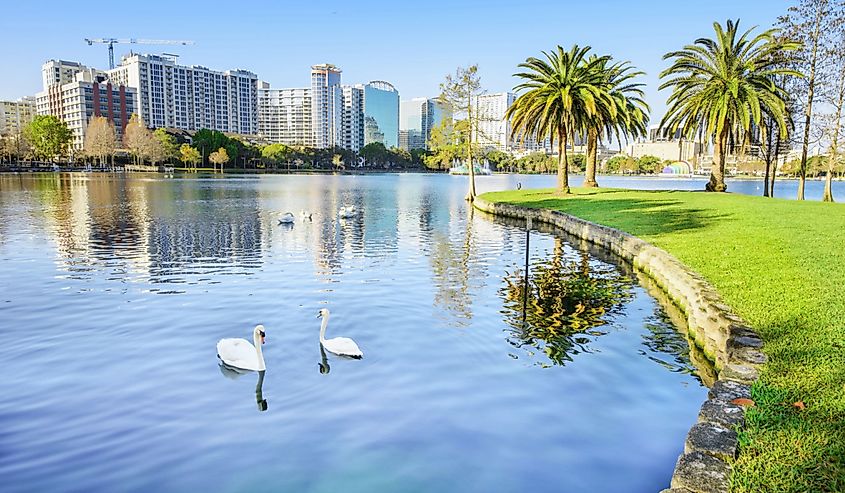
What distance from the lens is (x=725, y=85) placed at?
34.2 m

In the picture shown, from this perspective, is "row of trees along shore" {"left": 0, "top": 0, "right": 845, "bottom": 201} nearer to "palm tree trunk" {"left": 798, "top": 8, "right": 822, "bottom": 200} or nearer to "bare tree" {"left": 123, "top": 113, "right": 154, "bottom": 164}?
"palm tree trunk" {"left": 798, "top": 8, "right": 822, "bottom": 200}

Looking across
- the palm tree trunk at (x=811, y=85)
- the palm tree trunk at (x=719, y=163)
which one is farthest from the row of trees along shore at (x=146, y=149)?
the palm tree trunk at (x=811, y=85)

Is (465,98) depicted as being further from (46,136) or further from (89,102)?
(89,102)

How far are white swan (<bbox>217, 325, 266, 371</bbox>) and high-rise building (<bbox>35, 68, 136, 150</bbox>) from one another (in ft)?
599

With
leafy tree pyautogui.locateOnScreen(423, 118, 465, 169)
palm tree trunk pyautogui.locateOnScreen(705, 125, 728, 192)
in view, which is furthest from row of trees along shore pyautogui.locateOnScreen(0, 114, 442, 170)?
palm tree trunk pyautogui.locateOnScreen(705, 125, 728, 192)

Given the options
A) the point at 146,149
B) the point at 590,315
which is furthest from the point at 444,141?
the point at 146,149

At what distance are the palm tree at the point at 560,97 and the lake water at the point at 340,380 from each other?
20724mm

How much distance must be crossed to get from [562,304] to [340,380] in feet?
20.7

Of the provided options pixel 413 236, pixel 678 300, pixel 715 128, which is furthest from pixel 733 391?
pixel 715 128

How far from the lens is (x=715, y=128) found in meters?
33.8

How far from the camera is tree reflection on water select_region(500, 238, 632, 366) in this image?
10.3 meters

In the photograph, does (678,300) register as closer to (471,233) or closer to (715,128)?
(471,233)

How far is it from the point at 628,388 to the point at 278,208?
32254 millimetres

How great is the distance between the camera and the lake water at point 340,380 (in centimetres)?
609
